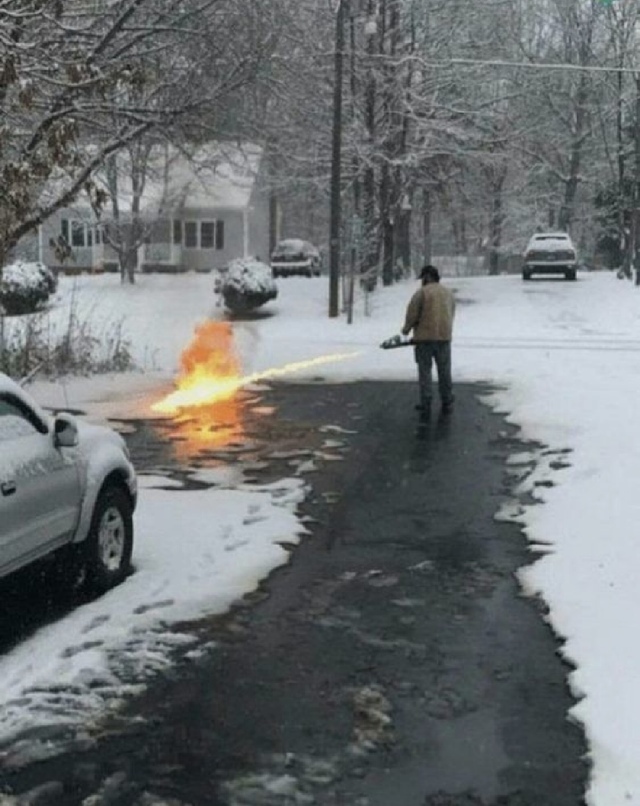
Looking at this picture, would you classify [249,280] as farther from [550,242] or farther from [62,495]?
[62,495]

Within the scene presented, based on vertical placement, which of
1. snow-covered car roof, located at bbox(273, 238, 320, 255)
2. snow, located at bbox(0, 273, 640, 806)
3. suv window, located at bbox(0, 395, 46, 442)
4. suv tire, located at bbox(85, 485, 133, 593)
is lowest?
snow, located at bbox(0, 273, 640, 806)

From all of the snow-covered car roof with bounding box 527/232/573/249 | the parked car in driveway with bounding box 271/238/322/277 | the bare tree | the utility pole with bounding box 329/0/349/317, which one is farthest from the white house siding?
the bare tree

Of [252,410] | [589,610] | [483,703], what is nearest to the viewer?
[483,703]

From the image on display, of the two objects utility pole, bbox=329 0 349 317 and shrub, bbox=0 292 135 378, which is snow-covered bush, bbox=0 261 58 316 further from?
shrub, bbox=0 292 135 378

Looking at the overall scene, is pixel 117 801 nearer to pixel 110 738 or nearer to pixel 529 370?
pixel 110 738

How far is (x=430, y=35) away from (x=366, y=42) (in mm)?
2657

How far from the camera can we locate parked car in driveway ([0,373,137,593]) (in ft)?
20.1

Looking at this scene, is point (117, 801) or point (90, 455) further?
point (90, 455)

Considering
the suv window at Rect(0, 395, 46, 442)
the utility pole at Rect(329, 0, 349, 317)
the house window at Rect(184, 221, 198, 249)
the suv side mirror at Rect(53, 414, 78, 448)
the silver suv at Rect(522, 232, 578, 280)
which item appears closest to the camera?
the suv window at Rect(0, 395, 46, 442)

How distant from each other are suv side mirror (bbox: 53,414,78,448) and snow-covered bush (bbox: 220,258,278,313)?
26934 millimetres

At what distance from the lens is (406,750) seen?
4.83 m

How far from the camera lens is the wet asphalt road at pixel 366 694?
177 inches

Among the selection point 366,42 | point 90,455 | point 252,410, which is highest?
point 366,42

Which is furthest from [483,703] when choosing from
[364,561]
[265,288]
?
[265,288]
